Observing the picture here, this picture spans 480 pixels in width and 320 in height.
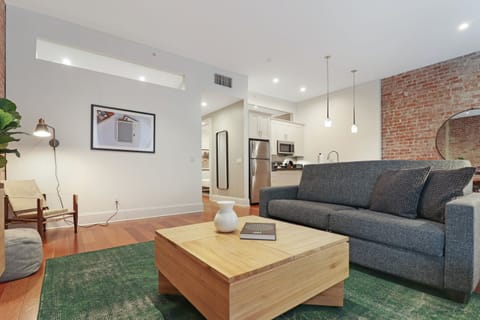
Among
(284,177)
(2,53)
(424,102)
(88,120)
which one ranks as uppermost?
(2,53)

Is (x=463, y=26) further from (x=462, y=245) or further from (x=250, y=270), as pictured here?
(x=250, y=270)

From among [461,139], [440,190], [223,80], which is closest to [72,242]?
[440,190]

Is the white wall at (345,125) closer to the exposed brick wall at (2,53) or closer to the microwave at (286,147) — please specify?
the microwave at (286,147)

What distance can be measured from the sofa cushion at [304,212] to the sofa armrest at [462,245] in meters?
0.85

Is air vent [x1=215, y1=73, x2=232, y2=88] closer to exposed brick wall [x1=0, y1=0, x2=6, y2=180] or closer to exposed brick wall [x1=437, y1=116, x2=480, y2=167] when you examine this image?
exposed brick wall [x1=0, y1=0, x2=6, y2=180]

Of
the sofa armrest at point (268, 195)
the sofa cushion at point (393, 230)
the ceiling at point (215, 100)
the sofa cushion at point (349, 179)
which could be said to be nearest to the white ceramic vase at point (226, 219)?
the sofa cushion at point (393, 230)

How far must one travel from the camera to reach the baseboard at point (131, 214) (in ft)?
10.7

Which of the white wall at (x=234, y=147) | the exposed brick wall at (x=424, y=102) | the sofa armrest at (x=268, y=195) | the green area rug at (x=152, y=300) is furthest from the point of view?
the white wall at (x=234, y=147)

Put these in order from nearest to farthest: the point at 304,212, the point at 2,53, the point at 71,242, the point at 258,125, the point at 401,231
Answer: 1. the point at 401,231
2. the point at 304,212
3. the point at 71,242
4. the point at 2,53
5. the point at 258,125

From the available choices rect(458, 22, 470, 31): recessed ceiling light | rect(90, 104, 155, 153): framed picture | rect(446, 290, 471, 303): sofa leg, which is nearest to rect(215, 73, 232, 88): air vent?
rect(90, 104, 155, 153): framed picture

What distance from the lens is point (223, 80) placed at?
15.5 ft

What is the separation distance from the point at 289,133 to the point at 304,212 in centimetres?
428

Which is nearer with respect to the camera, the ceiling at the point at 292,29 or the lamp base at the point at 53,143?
the ceiling at the point at 292,29

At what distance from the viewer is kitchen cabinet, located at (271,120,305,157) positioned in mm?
6070
